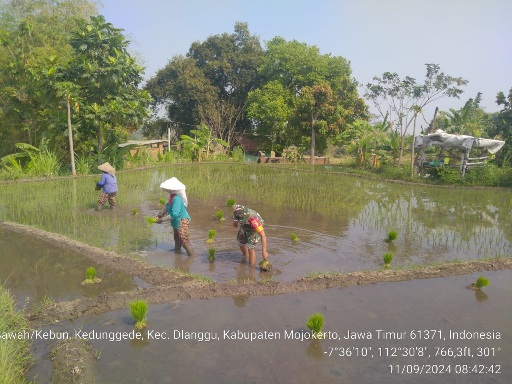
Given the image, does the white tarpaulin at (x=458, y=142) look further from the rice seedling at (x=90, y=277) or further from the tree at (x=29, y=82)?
the tree at (x=29, y=82)

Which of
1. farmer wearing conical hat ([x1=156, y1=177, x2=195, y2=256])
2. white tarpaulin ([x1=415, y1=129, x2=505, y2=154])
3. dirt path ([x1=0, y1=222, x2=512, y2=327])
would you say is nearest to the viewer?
dirt path ([x1=0, y1=222, x2=512, y2=327])

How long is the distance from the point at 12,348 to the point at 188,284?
216 cm

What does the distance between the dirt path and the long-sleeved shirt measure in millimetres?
3245

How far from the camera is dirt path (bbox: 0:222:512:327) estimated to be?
4883mm

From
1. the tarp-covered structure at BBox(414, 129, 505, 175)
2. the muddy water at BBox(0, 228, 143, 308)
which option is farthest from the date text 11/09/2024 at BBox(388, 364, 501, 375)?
the tarp-covered structure at BBox(414, 129, 505, 175)

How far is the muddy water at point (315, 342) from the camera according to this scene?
3.75 m

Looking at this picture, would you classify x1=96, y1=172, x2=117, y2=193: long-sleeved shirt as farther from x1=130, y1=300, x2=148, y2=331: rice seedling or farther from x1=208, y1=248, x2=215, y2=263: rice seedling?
x1=130, y1=300, x2=148, y2=331: rice seedling

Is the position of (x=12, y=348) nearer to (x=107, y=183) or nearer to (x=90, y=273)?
(x=90, y=273)

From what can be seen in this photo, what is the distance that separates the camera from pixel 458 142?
15086mm

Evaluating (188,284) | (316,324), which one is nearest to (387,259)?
(316,324)

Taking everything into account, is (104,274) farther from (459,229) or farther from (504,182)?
(504,182)

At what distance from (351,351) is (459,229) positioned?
19.6ft

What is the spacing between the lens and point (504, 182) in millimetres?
14398

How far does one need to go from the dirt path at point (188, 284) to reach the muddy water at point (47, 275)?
0.80 feet
